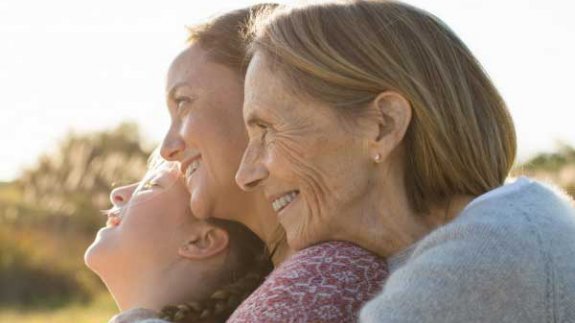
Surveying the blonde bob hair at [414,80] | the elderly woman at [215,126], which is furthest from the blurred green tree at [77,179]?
the blonde bob hair at [414,80]

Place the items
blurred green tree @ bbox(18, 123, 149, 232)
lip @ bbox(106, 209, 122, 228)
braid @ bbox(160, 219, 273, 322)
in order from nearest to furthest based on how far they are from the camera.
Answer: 1. braid @ bbox(160, 219, 273, 322)
2. lip @ bbox(106, 209, 122, 228)
3. blurred green tree @ bbox(18, 123, 149, 232)

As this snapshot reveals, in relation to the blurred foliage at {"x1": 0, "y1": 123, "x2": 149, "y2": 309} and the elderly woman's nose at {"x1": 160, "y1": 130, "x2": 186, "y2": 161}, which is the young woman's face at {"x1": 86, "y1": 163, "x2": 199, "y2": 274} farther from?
the blurred foliage at {"x1": 0, "y1": 123, "x2": 149, "y2": 309}

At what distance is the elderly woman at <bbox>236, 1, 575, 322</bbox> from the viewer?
3586 mm

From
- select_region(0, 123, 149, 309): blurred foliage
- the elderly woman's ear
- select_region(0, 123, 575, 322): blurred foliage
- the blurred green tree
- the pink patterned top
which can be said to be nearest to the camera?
the pink patterned top

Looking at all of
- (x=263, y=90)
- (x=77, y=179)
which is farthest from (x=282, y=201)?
(x=77, y=179)

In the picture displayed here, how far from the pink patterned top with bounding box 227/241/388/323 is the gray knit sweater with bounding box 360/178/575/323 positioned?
7.0 inches

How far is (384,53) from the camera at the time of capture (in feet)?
11.8

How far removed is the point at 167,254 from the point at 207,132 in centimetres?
45

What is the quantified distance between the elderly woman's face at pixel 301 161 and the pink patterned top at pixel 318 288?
0.15 meters

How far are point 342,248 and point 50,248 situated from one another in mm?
13966

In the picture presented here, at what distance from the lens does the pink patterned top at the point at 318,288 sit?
3.34 meters

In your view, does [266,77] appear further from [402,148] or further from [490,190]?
[490,190]

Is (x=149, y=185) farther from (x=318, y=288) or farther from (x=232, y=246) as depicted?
(x=318, y=288)

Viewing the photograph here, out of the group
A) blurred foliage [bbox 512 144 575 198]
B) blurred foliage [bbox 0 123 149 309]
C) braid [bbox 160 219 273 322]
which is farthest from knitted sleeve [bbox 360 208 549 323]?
blurred foliage [bbox 0 123 149 309]
